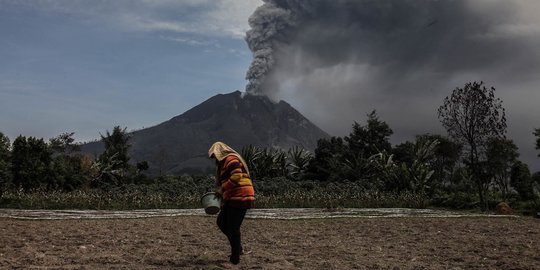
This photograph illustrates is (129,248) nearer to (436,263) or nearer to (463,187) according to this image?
(436,263)

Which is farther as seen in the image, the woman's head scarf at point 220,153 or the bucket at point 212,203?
the bucket at point 212,203

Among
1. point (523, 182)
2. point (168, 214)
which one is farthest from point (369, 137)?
point (168, 214)

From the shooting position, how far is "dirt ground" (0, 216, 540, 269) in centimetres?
755

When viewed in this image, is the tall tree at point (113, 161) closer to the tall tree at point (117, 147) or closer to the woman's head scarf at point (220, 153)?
the tall tree at point (117, 147)

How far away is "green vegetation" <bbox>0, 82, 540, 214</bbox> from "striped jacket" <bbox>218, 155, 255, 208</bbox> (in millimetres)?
15756

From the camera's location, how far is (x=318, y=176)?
3806 cm

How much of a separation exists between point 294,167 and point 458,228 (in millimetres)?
27758

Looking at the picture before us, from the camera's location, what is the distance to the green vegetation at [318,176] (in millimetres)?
23438

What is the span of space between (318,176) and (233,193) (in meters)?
31.1

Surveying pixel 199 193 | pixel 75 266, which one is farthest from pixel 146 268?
pixel 199 193

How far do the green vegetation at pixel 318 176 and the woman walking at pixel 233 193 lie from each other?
15.7m

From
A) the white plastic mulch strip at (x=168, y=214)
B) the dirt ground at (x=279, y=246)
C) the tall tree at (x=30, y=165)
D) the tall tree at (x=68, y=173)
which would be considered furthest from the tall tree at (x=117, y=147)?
the dirt ground at (x=279, y=246)

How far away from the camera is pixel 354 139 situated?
41.1 meters

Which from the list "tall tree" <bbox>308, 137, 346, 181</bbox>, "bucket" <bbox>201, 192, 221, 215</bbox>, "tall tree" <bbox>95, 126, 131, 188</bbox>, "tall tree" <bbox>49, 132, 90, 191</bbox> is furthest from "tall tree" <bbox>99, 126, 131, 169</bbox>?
"bucket" <bbox>201, 192, 221, 215</bbox>
